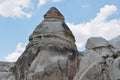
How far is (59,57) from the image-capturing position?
476 inches

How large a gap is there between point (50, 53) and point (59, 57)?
1.25ft

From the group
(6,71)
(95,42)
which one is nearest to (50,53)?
(95,42)

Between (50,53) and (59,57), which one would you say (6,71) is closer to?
(50,53)

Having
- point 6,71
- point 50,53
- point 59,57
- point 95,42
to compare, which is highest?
point 95,42

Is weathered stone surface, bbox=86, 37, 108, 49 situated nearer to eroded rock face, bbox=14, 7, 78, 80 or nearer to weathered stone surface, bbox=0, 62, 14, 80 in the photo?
eroded rock face, bbox=14, 7, 78, 80

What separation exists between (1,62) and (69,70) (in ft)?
14.1

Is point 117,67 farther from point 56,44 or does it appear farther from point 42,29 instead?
point 42,29

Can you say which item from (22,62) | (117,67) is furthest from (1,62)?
(117,67)

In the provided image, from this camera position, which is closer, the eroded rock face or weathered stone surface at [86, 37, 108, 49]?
the eroded rock face

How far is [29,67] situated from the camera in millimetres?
12336

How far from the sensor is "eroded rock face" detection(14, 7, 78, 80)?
1181 cm

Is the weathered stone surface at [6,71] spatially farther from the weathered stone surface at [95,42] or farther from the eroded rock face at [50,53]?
the weathered stone surface at [95,42]

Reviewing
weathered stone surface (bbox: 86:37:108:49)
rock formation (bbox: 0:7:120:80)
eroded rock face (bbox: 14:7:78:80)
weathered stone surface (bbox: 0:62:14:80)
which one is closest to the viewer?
rock formation (bbox: 0:7:120:80)

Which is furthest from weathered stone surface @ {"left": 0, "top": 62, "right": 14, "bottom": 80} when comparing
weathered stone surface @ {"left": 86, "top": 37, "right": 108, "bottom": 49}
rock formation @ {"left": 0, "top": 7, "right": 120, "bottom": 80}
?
weathered stone surface @ {"left": 86, "top": 37, "right": 108, "bottom": 49}
